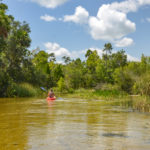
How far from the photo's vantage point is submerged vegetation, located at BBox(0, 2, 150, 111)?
21.2 meters

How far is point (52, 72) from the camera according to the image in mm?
54562

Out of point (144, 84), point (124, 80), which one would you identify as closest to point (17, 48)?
point (124, 80)

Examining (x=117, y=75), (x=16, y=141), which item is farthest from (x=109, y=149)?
(x=117, y=75)

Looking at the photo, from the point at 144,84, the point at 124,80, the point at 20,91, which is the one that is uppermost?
the point at 124,80

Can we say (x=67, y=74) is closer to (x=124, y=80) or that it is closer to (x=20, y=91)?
(x=124, y=80)

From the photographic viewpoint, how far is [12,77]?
32.4m

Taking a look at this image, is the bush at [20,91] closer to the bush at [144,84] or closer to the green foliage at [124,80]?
the green foliage at [124,80]

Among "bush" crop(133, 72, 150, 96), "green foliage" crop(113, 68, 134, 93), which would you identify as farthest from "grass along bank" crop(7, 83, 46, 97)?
"bush" crop(133, 72, 150, 96)

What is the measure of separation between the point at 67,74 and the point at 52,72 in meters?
6.23

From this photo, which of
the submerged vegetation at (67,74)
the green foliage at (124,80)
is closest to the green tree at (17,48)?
the submerged vegetation at (67,74)

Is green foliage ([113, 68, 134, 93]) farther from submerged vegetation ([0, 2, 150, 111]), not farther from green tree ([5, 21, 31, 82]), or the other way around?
green tree ([5, 21, 31, 82])

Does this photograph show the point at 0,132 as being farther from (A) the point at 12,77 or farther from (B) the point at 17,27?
(B) the point at 17,27

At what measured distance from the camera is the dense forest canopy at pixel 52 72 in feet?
75.1

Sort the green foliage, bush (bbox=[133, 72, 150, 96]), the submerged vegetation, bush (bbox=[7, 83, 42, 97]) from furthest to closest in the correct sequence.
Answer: the green foliage < bush (bbox=[7, 83, 42, 97]) < the submerged vegetation < bush (bbox=[133, 72, 150, 96])
